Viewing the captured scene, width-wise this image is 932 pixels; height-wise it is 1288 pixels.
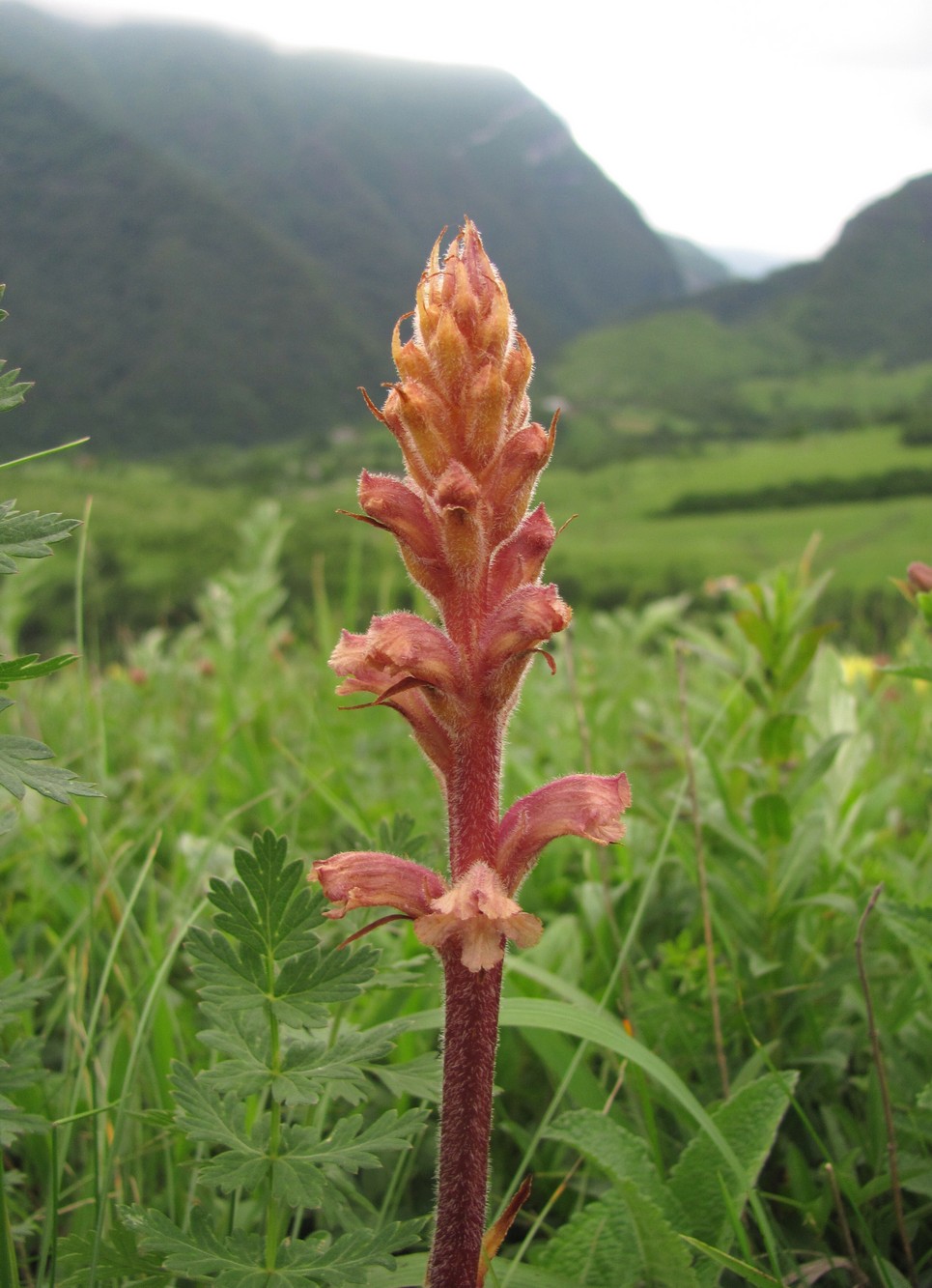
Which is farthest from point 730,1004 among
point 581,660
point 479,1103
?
point 581,660

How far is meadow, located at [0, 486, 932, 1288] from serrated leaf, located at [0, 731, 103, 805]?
0.19 ft

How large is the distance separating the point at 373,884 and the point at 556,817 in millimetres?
272

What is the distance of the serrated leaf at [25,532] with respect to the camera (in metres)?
1.23

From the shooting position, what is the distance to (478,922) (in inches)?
46.9

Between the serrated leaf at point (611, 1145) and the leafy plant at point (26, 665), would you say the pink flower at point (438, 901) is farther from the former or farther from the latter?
the serrated leaf at point (611, 1145)

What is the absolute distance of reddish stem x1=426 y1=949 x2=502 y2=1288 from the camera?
1.30m

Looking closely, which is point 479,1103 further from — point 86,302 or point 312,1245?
point 86,302

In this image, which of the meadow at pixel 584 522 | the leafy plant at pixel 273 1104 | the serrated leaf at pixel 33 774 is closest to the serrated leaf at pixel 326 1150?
the leafy plant at pixel 273 1104

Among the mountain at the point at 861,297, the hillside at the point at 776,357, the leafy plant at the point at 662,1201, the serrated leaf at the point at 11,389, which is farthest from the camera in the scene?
the mountain at the point at 861,297

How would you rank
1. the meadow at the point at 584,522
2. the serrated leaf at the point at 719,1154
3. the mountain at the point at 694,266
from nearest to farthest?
the serrated leaf at the point at 719,1154
the meadow at the point at 584,522
the mountain at the point at 694,266

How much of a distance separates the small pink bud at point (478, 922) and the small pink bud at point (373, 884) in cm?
8

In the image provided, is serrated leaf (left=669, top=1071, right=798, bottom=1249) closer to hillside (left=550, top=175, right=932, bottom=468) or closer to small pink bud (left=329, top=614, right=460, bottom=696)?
small pink bud (left=329, top=614, right=460, bottom=696)

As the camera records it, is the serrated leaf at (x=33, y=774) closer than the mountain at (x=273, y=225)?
Yes

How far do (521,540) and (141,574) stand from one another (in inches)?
1406
